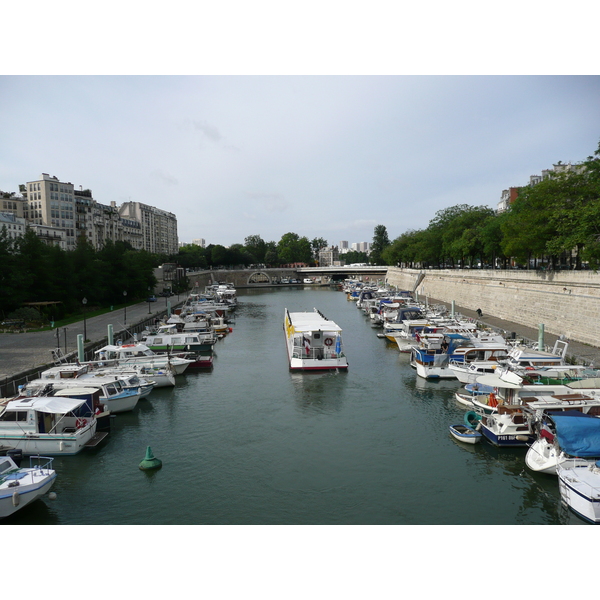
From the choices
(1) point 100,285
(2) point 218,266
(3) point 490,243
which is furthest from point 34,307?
(2) point 218,266

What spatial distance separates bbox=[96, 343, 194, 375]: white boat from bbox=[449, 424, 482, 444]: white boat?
16586mm

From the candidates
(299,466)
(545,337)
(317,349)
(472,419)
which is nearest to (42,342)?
(317,349)

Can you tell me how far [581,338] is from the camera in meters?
32.8

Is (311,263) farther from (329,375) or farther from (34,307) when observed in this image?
(329,375)

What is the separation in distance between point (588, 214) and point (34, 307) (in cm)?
4679

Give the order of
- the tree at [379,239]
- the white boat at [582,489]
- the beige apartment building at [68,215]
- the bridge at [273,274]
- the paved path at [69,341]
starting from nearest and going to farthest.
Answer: the white boat at [582,489]
the paved path at [69,341]
the beige apartment building at [68,215]
the bridge at [273,274]
the tree at [379,239]

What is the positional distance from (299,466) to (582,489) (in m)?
8.79

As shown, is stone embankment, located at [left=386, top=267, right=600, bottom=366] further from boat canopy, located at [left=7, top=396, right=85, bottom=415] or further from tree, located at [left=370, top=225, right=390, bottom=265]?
tree, located at [left=370, top=225, right=390, bottom=265]

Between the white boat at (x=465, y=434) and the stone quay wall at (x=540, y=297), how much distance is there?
55.6 ft

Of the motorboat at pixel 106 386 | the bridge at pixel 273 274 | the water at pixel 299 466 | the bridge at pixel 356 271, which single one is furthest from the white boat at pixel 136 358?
the bridge at pixel 356 271

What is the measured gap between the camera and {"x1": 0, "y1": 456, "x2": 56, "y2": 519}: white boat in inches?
520

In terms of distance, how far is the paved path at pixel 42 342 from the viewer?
26.9 m

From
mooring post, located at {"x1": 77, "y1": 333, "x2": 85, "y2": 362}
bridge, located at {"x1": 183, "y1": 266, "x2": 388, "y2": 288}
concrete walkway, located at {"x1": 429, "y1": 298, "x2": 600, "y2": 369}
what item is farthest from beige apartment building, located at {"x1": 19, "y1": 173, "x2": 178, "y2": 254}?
concrete walkway, located at {"x1": 429, "y1": 298, "x2": 600, "y2": 369}

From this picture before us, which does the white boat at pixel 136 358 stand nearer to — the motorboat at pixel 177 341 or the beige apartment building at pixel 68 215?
the motorboat at pixel 177 341
